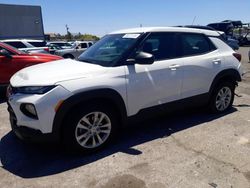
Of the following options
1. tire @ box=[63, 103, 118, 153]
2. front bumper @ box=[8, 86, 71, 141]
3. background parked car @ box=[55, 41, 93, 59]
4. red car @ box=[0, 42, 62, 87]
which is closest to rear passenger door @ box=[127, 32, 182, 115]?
tire @ box=[63, 103, 118, 153]

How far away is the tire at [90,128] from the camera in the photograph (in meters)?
3.46

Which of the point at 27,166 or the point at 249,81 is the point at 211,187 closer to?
the point at 27,166

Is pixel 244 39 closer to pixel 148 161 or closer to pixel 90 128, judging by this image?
pixel 148 161

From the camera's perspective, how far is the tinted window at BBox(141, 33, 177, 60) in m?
4.18

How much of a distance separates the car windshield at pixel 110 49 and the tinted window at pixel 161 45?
22 cm

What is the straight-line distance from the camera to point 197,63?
460cm

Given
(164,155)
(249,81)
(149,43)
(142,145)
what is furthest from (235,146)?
(249,81)

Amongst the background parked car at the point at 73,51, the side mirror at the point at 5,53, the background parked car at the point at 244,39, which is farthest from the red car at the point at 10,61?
the background parked car at the point at 244,39

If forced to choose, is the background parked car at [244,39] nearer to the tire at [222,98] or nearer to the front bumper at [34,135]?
the tire at [222,98]

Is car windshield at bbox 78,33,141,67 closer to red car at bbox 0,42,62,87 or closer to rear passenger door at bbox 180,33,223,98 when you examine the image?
rear passenger door at bbox 180,33,223,98

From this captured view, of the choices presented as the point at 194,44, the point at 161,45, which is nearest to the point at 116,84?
the point at 161,45

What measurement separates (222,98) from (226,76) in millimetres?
452

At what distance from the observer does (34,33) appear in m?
46.0

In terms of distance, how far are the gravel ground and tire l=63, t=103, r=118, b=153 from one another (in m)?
0.16
